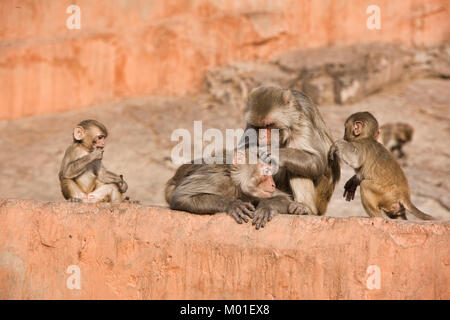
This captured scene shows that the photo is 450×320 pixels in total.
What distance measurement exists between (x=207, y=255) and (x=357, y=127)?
1.89 m

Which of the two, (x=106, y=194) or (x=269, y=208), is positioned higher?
(x=269, y=208)

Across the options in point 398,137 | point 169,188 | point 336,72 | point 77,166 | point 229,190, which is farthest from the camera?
point 336,72

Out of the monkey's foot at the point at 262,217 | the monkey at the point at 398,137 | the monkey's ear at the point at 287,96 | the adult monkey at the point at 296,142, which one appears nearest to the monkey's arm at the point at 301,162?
the adult monkey at the point at 296,142

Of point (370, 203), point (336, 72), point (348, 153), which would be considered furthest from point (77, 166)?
point (336, 72)

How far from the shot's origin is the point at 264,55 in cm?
1316

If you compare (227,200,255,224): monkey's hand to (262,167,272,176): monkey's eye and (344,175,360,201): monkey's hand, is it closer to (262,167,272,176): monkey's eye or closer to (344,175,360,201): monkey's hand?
(262,167,272,176): monkey's eye

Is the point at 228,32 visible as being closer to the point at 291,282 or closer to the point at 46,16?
the point at 46,16

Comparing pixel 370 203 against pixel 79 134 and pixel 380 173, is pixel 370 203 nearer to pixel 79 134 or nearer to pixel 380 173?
pixel 380 173

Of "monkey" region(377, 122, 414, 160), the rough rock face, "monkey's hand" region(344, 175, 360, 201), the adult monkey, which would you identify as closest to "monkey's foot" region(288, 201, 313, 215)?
the adult monkey

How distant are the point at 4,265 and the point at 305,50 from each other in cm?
882

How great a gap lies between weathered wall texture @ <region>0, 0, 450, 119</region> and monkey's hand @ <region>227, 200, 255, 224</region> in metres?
8.38

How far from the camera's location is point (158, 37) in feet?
42.4
